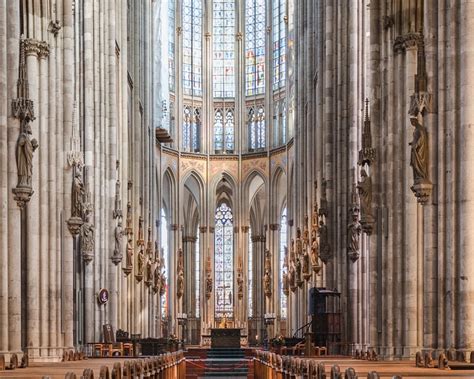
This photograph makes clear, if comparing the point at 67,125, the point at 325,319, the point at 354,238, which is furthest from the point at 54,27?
the point at 325,319

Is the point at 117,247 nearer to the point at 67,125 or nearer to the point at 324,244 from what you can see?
the point at 324,244

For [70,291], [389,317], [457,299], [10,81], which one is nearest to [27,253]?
[70,291]

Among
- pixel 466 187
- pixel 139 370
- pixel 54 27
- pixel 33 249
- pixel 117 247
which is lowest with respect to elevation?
pixel 139 370

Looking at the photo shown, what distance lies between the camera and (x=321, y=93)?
47.5 meters

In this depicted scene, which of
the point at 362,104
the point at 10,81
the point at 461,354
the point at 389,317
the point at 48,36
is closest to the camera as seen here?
the point at 461,354

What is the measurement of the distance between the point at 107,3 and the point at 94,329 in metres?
13.2

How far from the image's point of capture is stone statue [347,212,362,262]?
38.3m

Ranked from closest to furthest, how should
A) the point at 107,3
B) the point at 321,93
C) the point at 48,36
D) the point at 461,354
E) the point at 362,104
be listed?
1. the point at 461,354
2. the point at 48,36
3. the point at 362,104
4. the point at 107,3
5. the point at 321,93

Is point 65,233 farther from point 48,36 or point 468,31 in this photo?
point 468,31

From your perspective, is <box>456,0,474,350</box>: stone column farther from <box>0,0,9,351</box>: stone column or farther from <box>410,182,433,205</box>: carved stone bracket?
<box>0,0,9,351</box>: stone column

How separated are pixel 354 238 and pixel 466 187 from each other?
17.7 metres

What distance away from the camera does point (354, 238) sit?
38.8 metres

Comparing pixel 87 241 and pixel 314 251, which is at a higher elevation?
pixel 87 241

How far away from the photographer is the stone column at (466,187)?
20.9 metres
